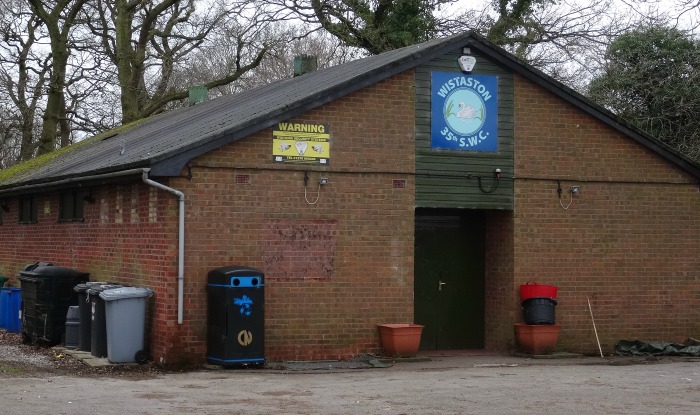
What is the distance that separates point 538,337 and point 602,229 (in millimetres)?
2281

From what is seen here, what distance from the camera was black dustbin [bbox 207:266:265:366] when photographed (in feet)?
44.9

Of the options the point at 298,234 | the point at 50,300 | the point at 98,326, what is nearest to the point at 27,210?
the point at 50,300

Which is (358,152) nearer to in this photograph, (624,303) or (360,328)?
(360,328)

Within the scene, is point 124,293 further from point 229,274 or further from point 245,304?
point 245,304

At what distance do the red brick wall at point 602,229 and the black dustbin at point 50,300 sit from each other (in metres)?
7.07

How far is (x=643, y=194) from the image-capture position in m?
17.3

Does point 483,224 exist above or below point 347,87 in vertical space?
below

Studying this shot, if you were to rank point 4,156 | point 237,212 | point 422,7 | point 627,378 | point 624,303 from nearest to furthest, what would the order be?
point 627,378 → point 237,212 → point 624,303 → point 422,7 → point 4,156

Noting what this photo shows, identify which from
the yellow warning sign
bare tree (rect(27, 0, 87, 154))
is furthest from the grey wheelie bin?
bare tree (rect(27, 0, 87, 154))

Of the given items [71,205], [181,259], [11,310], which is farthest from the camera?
[11,310]

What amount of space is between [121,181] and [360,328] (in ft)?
13.5

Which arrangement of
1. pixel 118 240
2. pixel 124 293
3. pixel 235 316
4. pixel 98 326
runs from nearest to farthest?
pixel 235 316 < pixel 124 293 < pixel 98 326 < pixel 118 240

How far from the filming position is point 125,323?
14.0 meters

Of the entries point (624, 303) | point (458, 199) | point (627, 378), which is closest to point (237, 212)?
point (458, 199)
